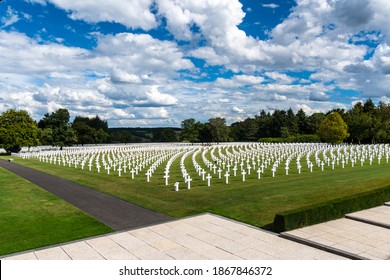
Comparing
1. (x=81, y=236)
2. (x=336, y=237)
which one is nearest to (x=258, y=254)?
(x=336, y=237)

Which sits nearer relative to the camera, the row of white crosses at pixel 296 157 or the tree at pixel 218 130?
the row of white crosses at pixel 296 157

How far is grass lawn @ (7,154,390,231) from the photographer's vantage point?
1387cm

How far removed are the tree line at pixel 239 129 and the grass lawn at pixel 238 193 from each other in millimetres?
46916

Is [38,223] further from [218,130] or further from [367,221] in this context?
[218,130]

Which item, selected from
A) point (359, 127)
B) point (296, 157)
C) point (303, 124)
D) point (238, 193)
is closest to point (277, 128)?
point (303, 124)

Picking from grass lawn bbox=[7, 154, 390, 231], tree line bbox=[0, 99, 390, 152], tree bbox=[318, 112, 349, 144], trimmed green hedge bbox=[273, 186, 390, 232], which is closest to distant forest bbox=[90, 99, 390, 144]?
tree line bbox=[0, 99, 390, 152]

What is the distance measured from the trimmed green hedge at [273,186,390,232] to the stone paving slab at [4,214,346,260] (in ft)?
2.12

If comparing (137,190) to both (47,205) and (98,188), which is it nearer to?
(98,188)

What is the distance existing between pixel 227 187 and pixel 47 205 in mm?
10018

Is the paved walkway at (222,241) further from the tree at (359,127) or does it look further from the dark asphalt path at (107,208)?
the tree at (359,127)

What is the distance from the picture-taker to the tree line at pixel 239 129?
6397 centimetres

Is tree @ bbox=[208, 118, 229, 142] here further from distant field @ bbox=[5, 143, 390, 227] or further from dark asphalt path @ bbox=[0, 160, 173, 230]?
dark asphalt path @ bbox=[0, 160, 173, 230]

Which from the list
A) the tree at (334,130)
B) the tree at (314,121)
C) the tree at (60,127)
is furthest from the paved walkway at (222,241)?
the tree at (314,121)

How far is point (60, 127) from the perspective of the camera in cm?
7694
